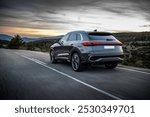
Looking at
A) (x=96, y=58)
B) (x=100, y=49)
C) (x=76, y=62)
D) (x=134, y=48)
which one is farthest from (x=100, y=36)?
(x=134, y=48)

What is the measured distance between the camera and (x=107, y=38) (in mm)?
9242

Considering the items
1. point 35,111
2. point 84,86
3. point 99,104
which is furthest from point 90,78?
point 35,111

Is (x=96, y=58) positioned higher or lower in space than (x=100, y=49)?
lower

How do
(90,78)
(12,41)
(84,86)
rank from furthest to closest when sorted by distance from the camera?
(12,41), (90,78), (84,86)

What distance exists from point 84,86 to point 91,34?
319cm

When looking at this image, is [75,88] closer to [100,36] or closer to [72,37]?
[100,36]

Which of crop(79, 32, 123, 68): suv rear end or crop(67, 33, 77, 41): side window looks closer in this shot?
crop(79, 32, 123, 68): suv rear end

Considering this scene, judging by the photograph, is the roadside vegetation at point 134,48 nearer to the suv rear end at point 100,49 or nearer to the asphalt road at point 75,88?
the suv rear end at point 100,49

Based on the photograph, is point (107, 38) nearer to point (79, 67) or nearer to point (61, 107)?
point (79, 67)

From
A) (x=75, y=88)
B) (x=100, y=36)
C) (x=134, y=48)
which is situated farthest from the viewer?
(x=134, y=48)

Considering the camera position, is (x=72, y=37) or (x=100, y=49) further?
(x=72, y=37)

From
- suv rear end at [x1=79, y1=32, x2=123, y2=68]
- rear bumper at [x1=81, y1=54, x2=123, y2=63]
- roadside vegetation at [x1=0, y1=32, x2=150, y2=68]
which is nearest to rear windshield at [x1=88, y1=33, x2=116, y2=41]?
suv rear end at [x1=79, y1=32, x2=123, y2=68]

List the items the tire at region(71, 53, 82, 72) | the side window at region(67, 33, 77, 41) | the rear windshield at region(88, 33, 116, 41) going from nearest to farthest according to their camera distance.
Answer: the rear windshield at region(88, 33, 116, 41)
the tire at region(71, 53, 82, 72)
the side window at region(67, 33, 77, 41)

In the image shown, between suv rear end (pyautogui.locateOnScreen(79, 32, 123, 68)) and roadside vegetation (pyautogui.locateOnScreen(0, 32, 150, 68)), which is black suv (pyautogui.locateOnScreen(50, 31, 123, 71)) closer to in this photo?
suv rear end (pyautogui.locateOnScreen(79, 32, 123, 68))
